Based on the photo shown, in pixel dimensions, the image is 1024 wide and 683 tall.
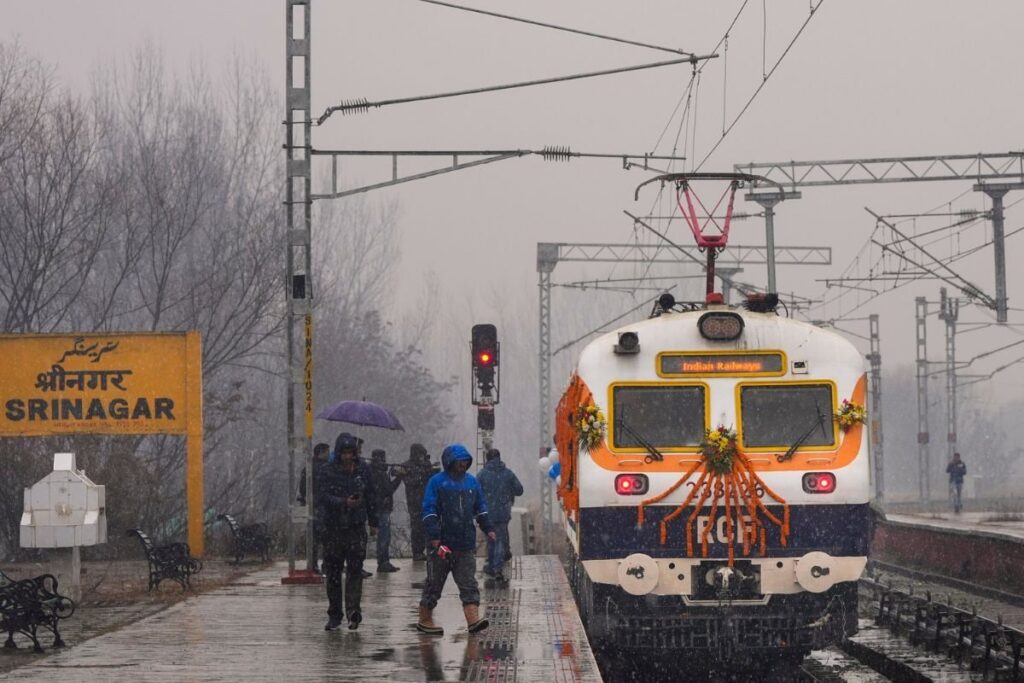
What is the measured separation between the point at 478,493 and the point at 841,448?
2831mm

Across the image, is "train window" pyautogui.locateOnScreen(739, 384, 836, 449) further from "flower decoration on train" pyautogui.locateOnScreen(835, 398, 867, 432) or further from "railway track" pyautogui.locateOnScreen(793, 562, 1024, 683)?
"railway track" pyautogui.locateOnScreen(793, 562, 1024, 683)

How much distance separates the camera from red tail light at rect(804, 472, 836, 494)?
12.6 m

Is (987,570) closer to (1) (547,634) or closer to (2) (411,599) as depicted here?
(2) (411,599)

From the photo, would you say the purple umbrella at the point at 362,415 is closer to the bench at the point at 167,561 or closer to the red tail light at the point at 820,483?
the bench at the point at 167,561

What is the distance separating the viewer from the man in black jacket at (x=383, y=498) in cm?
2005

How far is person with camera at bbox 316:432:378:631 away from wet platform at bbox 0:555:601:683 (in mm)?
251

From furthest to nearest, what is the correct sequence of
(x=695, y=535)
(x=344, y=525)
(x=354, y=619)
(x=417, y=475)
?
(x=417, y=475) → (x=344, y=525) → (x=354, y=619) → (x=695, y=535)

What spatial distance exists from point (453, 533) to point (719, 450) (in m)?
2.16

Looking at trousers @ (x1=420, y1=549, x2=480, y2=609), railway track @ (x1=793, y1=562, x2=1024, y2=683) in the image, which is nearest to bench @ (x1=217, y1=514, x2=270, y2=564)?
railway track @ (x1=793, y1=562, x2=1024, y2=683)

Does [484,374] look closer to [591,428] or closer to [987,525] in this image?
[591,428]

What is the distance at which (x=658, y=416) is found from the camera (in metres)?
12.9

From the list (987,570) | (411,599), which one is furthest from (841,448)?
(987,570)

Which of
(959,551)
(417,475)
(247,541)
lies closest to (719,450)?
(417,475)

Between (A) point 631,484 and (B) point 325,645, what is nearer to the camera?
(B) point 325,645
